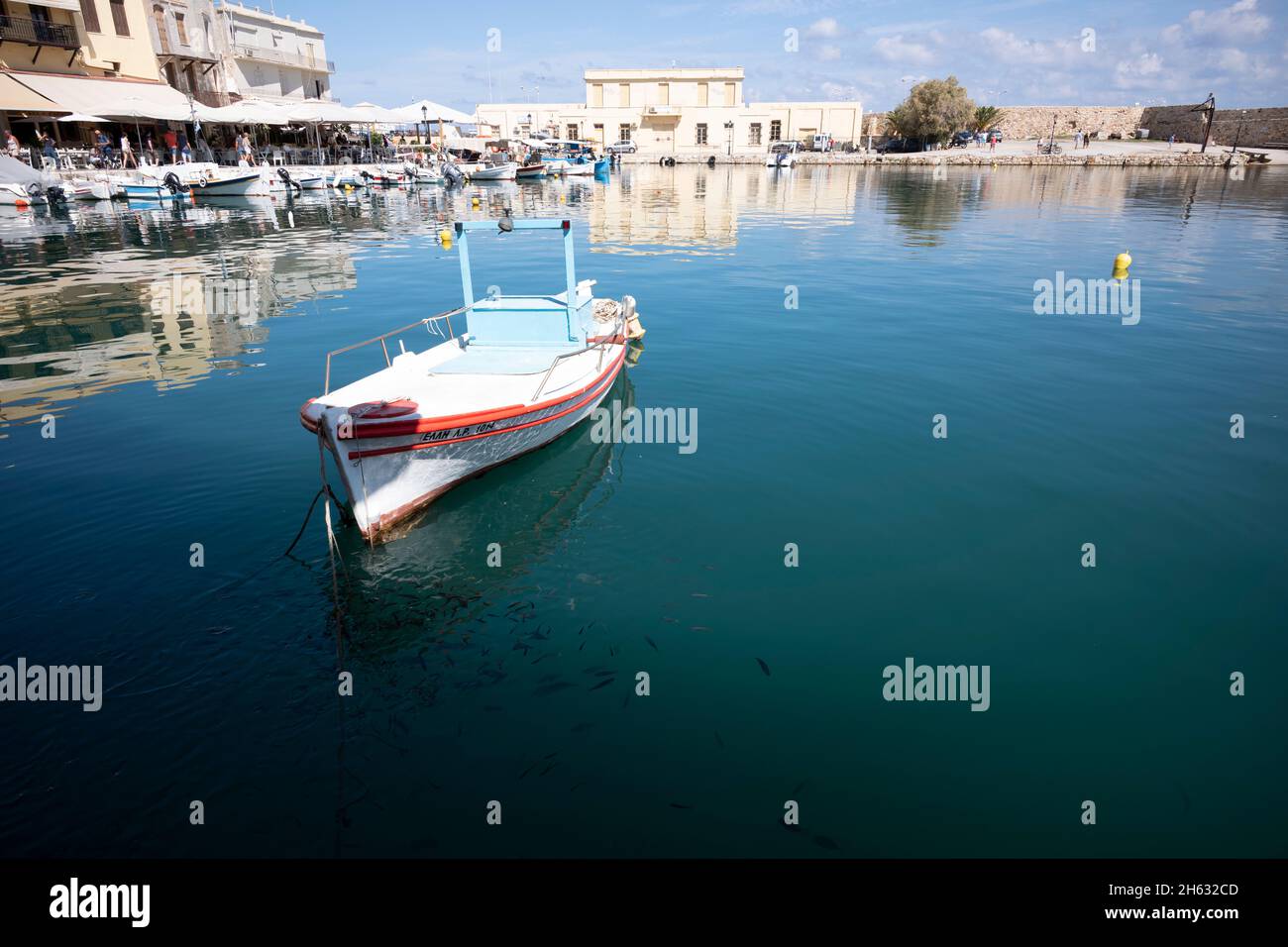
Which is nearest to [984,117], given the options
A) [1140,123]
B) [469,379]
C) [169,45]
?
[1140,123]

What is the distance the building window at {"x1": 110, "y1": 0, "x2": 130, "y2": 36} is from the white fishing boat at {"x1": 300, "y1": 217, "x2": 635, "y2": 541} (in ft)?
191

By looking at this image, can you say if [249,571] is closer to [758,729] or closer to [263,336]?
[758,729]

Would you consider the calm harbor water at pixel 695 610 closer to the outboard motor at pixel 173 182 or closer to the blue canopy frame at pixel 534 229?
the blue canopy frame at pixel 534 229

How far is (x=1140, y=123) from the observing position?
328 feet

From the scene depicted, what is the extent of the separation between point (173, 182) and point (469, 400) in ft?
154

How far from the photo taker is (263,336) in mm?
16953

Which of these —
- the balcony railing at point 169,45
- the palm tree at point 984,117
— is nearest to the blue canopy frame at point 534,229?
the balcony railing at point 169,45

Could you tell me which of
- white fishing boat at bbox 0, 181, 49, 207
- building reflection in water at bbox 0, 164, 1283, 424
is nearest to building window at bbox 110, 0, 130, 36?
building reflection in water at bbox 0, 164, 1283, 424

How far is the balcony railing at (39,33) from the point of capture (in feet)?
140

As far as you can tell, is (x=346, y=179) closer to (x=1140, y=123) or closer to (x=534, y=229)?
(x=534, y=229)

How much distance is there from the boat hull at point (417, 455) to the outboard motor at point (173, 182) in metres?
46.7

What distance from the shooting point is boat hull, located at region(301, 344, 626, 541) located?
793 cm
